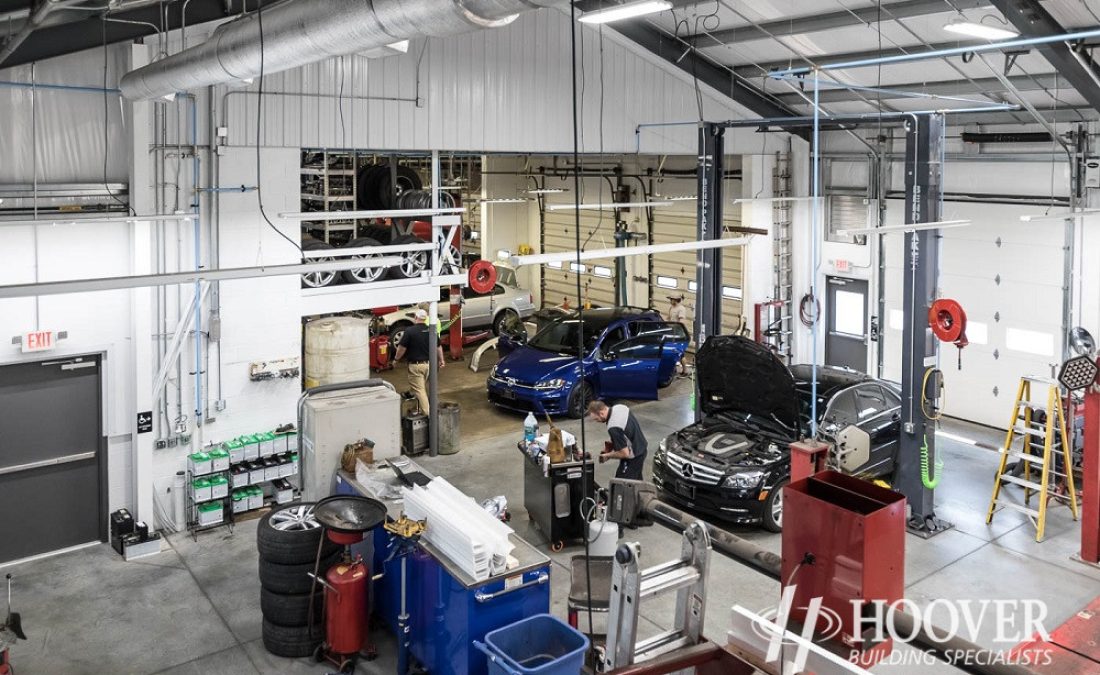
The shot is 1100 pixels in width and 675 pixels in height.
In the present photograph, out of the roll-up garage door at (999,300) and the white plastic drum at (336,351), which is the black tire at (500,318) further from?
the roll-up garage door at (999,300)

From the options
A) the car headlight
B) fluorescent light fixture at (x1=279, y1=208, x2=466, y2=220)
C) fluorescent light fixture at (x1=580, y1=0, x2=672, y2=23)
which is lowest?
the car headlight

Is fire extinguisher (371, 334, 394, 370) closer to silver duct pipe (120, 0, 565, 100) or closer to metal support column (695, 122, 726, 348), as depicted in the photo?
metal support column (695, 122, 726, 348)

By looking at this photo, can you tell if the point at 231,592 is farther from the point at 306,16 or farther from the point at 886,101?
the point at 886,101

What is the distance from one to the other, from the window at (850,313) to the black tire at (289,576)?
10.7m

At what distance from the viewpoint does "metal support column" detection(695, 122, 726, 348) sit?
38.0 ft

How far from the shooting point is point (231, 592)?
27.8 ft

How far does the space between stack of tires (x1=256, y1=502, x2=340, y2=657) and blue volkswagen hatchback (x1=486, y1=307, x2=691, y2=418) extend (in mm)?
6269

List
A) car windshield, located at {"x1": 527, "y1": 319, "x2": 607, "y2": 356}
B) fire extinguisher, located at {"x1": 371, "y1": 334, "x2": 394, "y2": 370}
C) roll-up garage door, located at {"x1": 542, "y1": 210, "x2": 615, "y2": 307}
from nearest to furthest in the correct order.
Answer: car windshield, located at {"x1": 527, "y1": 319, "x2": 607, "y2": 356}
fire extinguisher, located at {"x1": 371, "y1": 334, "x2": 394, "y2": 370}
roll-up garage door, located at {"x1": 542, "y1": 210, "x2": 615, "y2": 307}

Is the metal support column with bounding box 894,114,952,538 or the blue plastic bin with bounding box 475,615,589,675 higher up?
the metal support column with bounding box 894,114,952,538

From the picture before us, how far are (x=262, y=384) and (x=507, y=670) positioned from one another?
225 inches

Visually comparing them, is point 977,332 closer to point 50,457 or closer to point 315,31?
point 315,31

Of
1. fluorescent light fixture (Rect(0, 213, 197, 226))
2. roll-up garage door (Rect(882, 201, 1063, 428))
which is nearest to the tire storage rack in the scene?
fluorescent light fixture (Rect(0, 213, 197, 226))

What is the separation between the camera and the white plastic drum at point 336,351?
1195cm

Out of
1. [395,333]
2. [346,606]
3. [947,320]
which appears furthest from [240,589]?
[395,333]
